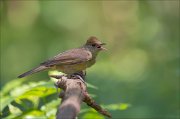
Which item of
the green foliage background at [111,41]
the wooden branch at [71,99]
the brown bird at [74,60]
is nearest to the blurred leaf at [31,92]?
the wooden branch at [71,99]

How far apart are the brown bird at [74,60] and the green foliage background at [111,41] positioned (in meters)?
2.87

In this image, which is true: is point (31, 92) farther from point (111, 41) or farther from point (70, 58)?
point (111, 41)

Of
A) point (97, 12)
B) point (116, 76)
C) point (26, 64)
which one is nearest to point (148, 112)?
point (116, 76)

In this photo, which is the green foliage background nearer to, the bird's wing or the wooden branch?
the bird's wing

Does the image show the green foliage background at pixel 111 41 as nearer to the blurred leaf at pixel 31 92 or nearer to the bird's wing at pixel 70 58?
the bird's wing at pixel 70 58

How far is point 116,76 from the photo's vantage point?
8.78 meters

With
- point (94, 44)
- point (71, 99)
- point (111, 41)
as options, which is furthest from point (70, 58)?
point (111, 41)

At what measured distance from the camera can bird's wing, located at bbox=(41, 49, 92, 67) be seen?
153 inches

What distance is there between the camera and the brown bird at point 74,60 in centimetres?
389

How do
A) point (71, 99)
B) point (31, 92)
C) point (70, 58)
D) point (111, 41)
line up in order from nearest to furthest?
point (71, 99) < point (31, 92) < point (70, 58) < point (111, 41)

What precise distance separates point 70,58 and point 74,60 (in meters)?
0.03

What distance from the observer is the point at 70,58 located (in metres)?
4.02

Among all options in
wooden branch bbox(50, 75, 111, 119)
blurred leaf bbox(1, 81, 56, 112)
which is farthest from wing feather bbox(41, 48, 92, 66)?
wooden branch bbox(50, 75, 111, 119)

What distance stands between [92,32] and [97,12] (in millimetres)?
529
